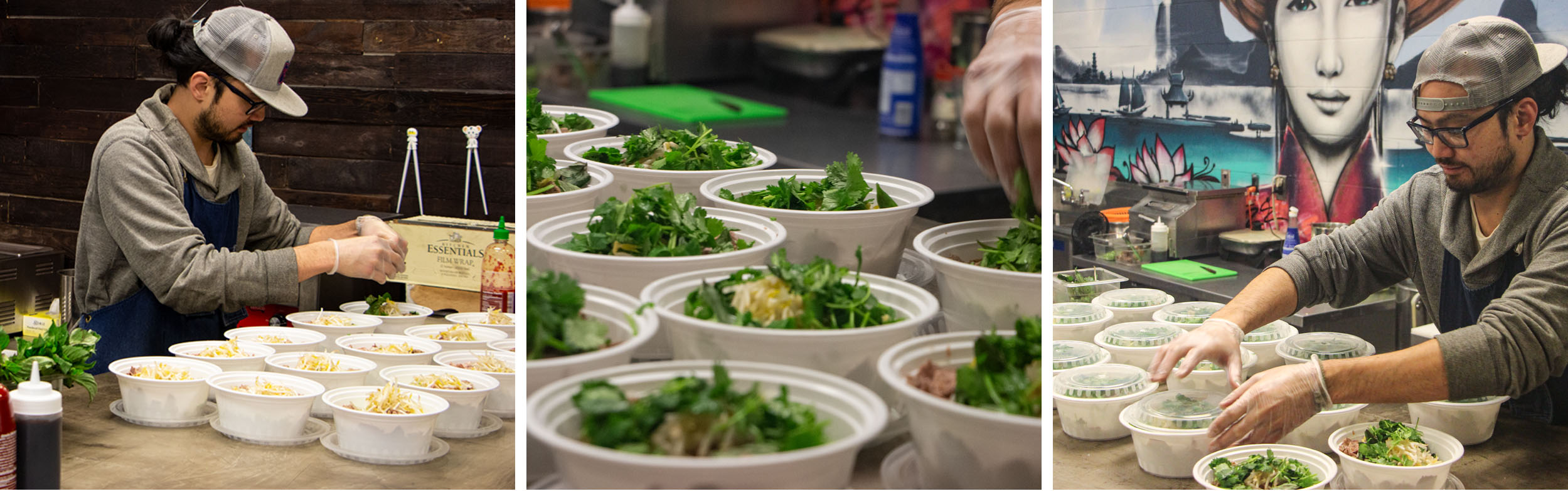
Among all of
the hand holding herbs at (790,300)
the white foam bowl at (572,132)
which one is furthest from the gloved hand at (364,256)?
the hand holding herbs at (790,300)

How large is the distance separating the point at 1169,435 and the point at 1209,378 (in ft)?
1.36

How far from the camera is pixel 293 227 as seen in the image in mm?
2447

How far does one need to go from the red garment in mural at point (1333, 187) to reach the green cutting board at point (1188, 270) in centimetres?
21

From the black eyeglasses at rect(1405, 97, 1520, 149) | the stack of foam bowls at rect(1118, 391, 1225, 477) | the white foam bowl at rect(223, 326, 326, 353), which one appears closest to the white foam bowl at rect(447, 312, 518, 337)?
the white foam bowl at rect(223, 326, 326, 353)

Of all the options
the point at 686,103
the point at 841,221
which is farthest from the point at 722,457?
the point at 686,103

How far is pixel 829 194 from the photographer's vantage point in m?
1.08

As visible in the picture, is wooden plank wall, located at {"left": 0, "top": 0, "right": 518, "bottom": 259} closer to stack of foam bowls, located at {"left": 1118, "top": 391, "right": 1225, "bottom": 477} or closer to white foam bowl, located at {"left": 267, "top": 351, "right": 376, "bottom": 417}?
white foam bowl, located at {"left": 267, "top": 351, "right": 376, "bottom": 417}

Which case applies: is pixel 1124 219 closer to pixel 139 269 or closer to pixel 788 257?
pixel 788 257

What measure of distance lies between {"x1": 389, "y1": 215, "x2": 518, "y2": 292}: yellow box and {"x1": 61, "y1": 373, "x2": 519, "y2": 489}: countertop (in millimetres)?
1117

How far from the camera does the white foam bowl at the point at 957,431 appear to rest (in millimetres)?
931

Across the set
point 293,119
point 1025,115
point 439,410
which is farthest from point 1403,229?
point 293,119

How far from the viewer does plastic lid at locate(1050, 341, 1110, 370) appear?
2.47 m

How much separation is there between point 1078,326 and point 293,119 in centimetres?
281

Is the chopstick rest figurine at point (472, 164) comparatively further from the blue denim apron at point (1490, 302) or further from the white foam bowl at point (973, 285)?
the blue denim apron at point (1490, 302)
